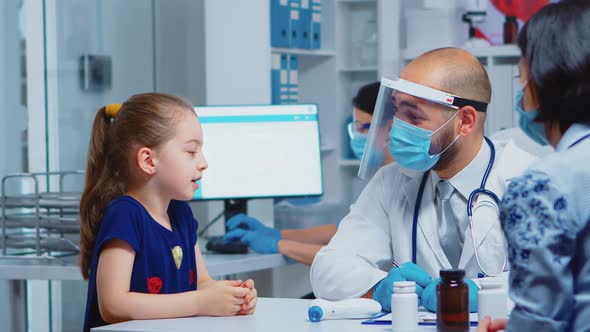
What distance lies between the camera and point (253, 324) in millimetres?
1898

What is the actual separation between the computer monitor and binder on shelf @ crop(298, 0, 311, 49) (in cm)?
115

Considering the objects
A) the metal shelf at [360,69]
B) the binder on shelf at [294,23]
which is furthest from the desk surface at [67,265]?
the metal shelf at [360,69]

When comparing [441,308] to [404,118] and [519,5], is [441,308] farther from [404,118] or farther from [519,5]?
[519,5]

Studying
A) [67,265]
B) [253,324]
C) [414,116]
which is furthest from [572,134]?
[67,265]

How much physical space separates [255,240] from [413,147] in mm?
1273

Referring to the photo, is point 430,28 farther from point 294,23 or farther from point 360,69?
point 294,23

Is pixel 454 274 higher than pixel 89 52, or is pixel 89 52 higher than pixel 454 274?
pixel 89 52

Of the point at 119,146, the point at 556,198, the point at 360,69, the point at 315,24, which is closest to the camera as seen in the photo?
the point at 556,198

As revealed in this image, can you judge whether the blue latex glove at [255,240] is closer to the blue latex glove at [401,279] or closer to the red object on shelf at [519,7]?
the blue latex glove at [401,279]

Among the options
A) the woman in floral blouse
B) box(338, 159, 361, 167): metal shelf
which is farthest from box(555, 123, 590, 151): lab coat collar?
box(338, 159, 361, 167): metal shelf

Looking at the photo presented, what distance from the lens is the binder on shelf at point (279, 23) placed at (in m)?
4.64

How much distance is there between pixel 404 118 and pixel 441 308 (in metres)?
0.76

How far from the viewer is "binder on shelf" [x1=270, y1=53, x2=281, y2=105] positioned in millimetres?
4582

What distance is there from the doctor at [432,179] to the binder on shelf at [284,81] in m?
2.20
